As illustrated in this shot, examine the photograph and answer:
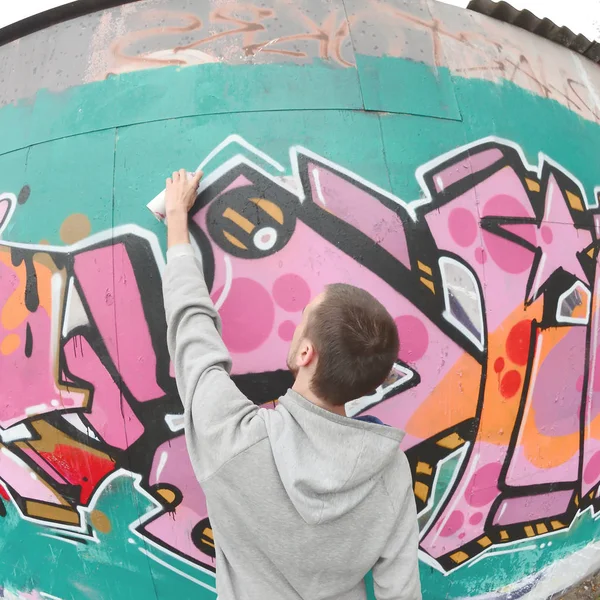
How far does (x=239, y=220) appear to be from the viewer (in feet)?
8.79

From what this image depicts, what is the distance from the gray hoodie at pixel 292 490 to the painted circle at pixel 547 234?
1884 millimetres

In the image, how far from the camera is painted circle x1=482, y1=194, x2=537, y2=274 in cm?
292

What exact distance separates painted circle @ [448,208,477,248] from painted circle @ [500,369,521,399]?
793mm

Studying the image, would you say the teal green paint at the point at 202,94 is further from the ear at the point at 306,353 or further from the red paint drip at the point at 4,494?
the red paint drip at the point at 4,494

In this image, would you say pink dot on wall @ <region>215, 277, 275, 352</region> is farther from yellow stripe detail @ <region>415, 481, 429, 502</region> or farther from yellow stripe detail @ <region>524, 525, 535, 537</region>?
yellow stripe detail @ <region>524, 525, 535, 537</region>

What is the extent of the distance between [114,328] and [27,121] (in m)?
1.44

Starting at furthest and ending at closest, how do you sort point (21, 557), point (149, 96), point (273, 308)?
1. point (21, 557)
2. point (149, 96)
3. point (273, 308)

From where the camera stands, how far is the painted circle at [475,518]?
118 inches

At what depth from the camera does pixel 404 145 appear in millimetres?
2850

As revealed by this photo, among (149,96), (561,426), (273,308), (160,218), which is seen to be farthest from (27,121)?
(561,426)

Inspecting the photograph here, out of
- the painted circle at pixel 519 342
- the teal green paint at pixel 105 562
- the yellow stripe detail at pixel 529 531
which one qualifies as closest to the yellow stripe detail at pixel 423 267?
the painted circle at pixel 519 342

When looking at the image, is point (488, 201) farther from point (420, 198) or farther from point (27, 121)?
point (27, 121)

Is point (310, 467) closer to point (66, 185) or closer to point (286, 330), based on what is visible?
point (286, 330)

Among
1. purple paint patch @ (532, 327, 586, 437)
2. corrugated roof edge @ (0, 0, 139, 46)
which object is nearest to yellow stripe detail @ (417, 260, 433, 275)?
purple paint patch @ (532, 327, 586, 437)
